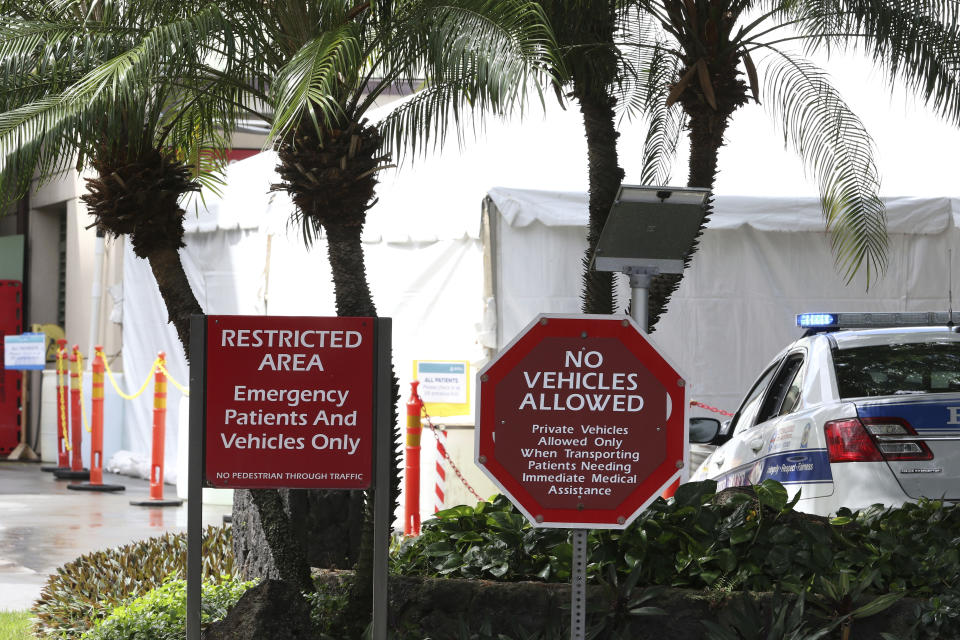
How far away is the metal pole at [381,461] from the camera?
4344 mm

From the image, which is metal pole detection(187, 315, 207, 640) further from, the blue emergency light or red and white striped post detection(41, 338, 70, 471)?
red and white striped post detection(41, 338, 70, 471)

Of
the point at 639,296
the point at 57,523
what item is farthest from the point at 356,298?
Answer: the point at 57,523

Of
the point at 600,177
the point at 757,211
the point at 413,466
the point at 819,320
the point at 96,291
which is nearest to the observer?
the point at 600,177

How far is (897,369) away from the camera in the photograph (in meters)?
6.01

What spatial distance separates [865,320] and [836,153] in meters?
0.98

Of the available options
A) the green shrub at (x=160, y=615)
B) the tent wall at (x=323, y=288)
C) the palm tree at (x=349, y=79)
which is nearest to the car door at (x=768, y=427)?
the palm tree at (x=349, y=79)

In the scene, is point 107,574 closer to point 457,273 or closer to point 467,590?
point 467,590

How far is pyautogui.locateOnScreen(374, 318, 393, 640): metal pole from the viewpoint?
434 cm

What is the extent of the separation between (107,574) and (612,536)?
347 centimetres

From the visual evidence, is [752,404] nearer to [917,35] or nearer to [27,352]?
[917,35]

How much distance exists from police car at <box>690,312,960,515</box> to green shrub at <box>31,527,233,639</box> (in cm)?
303

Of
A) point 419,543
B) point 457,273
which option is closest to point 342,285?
point 419,543

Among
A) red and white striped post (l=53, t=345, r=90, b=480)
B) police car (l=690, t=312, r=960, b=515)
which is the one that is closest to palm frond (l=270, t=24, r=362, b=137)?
police car (l=690, t=312, r=960, b=515)

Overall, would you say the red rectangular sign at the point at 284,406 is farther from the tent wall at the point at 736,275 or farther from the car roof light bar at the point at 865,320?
the tent wall at the point at 736,275
